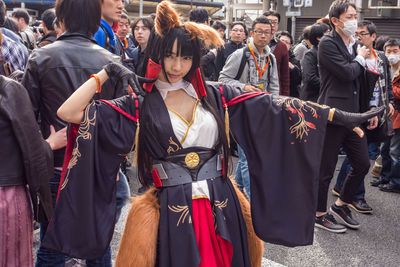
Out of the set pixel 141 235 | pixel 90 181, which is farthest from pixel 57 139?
pixel 141 235

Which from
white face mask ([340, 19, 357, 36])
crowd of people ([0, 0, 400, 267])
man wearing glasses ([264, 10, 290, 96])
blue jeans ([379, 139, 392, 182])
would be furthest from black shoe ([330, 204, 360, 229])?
crowd of people ([0, 0, 400, 267])

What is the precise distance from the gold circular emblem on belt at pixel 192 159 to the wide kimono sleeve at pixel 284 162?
0.25 metres

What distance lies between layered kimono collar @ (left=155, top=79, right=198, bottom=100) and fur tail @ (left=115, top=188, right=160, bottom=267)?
0.51 metres

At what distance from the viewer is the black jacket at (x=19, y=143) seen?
186 centimetres

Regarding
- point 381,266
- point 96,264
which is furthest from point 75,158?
point 381,266

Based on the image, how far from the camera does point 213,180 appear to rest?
2.05m

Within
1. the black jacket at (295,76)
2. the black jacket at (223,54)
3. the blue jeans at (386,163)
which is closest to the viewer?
the blue jeans at (386,163)

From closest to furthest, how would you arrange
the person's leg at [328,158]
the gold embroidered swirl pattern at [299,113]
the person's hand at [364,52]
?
the gold embroidered swirl pattern at [299,113], the person's leg at [328,158], the person's hand at [364,52]

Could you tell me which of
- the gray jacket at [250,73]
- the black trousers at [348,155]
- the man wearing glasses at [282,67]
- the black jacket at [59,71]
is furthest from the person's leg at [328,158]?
the black jacket at [59,71]

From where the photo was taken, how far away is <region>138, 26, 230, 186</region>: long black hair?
193 centimetres

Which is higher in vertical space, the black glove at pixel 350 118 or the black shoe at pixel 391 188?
the black glove at pixel 350 118

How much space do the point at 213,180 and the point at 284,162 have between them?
37 centimetres

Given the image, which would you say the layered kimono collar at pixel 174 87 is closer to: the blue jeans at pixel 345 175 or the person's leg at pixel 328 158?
the person's leg at pixel 328 158

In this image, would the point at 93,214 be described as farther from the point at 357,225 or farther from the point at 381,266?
the point at 357,225
